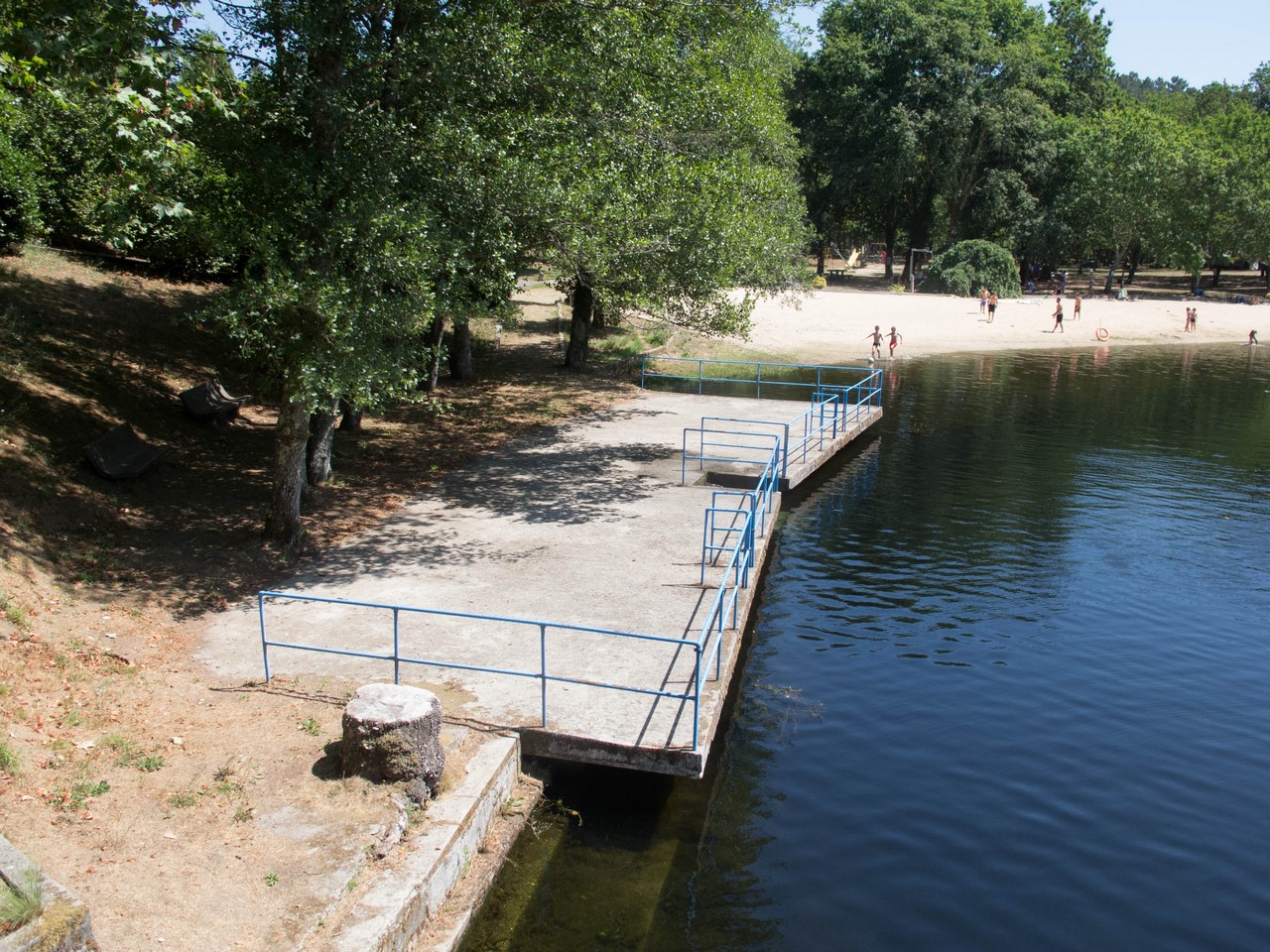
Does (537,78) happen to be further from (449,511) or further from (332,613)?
(332,613)

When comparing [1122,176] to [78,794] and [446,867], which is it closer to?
[446,867]

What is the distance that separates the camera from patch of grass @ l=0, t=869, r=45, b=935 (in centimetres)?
636

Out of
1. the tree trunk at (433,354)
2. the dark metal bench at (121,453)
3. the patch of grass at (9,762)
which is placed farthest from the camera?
the tree trunk at (433,354)

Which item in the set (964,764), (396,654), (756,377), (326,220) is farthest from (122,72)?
(756,377)

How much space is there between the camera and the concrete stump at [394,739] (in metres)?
9.30

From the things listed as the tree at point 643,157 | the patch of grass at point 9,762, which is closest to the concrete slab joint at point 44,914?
the patch of grass at point 9,762

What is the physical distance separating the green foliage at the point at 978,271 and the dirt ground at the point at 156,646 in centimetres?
4775

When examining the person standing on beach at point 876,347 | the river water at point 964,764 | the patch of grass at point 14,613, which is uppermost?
the person standing on beach at point 876,347

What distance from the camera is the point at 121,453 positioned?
16938 millimetres

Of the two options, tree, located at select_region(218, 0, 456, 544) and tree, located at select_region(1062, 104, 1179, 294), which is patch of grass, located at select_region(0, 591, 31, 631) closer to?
tree, located at select_region(218, 0, 456, 544)

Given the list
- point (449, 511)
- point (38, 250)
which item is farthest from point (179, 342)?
point (449, 511)

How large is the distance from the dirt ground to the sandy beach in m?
28.1

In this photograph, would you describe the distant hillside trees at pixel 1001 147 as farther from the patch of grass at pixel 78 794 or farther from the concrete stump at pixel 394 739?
the patch of grass at pixel 78 794

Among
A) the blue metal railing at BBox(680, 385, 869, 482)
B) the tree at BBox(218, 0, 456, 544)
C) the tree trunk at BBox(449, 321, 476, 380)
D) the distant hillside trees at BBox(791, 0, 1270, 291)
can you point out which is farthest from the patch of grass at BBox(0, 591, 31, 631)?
the distant hillside trees at BBox(791, 0, 1270, 291)
